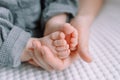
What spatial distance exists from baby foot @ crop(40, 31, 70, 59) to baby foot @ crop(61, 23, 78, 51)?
0.01m

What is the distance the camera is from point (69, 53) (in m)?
0.51

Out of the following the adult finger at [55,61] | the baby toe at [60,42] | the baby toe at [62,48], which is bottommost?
the adult finger at [55,61]

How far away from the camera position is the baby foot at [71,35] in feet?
1.63

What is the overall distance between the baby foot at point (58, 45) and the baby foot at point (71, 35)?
1cm

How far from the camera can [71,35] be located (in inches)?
19.9

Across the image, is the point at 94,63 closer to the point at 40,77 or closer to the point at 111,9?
the point at 40,77

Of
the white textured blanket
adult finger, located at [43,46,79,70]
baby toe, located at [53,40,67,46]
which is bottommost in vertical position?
the white textured blanket

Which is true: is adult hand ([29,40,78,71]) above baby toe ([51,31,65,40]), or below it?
below

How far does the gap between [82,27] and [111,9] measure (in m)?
0.22

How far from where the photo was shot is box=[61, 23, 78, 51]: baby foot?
0.50 metres

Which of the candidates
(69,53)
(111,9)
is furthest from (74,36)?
(111,9)

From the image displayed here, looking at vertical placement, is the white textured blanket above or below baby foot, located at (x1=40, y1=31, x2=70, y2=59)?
below

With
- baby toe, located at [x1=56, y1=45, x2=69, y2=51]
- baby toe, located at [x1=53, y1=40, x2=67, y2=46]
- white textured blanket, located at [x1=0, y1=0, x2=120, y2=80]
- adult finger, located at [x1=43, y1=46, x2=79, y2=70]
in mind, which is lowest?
white textured blanket, located at [x1=0, y1=0, x2=120, y2=80]

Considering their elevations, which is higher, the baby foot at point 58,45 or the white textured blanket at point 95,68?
the baby foot at point 58,45
